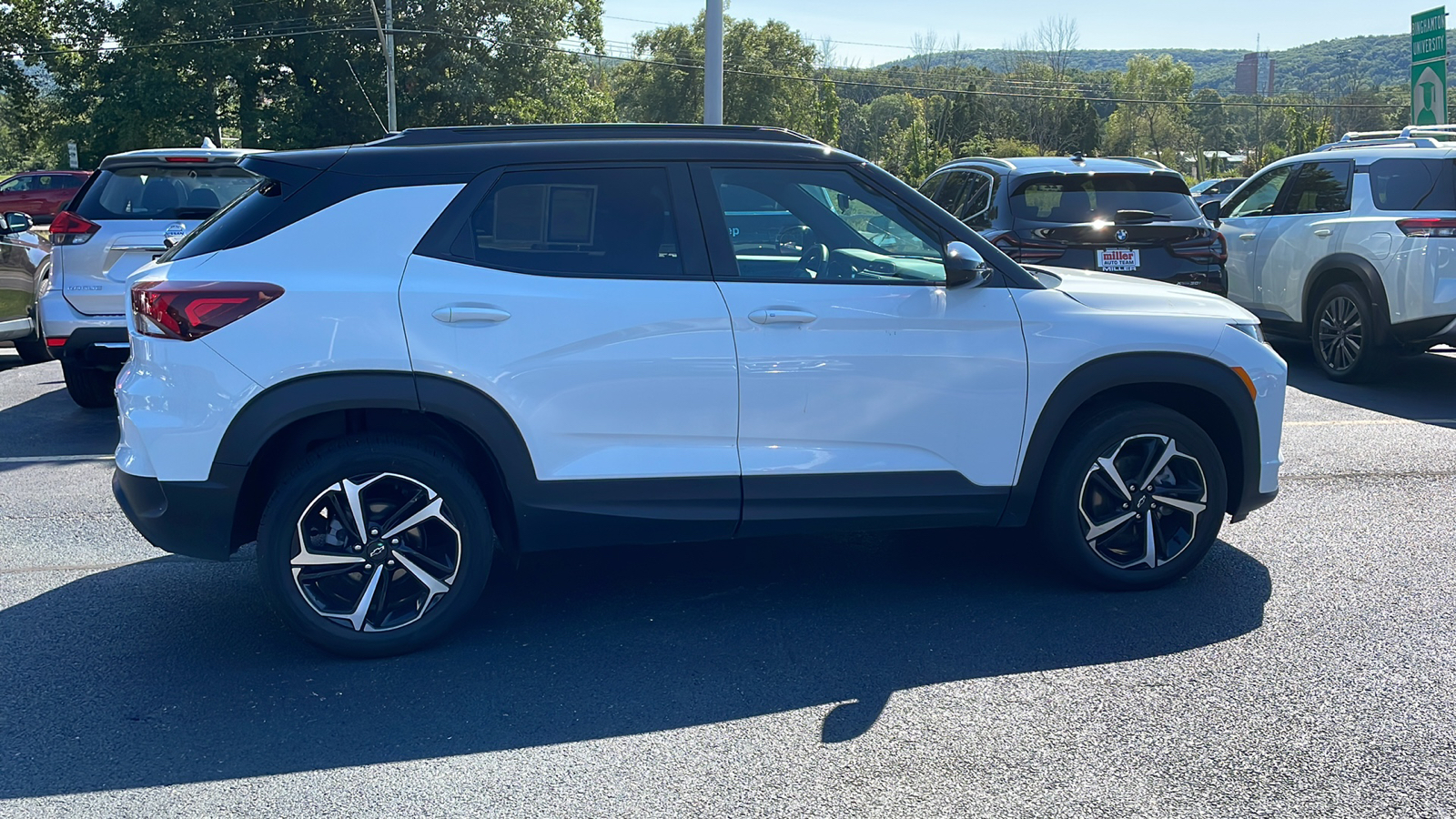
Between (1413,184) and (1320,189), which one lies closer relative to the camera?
(1413,184)

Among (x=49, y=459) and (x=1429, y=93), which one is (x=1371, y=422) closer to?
(x=49, y=459)

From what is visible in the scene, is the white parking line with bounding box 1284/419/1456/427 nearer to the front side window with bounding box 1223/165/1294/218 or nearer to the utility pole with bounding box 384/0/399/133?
the front side window with bounding box 1223/165/1294/218

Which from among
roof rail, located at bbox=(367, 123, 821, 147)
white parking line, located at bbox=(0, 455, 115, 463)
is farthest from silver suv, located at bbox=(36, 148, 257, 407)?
roof rail, located at bbox=(367, 123, 821, 147)

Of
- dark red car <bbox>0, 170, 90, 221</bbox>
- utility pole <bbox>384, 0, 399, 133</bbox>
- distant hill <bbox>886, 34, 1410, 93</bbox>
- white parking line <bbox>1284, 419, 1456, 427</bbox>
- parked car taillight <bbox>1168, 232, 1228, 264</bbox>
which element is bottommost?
white parking line <bbox>1284, 419, 1456, 427</bbox>

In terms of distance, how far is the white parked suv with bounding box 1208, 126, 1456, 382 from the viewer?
28.6ft

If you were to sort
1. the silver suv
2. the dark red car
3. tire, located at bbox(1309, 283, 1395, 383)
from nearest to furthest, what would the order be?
the silver suv < tire, located at bbox(1309, 283, 1395, 383) < the dark red car

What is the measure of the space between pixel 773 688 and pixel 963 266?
161cm

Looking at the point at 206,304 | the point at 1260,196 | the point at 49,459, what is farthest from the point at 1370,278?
the point at 49,459

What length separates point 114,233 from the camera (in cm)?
801


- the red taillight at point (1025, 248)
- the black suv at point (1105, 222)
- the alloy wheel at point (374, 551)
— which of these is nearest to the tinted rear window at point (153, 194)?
the alloy wheel at point (374, 551)

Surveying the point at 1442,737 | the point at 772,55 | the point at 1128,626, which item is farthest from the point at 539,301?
the point at 772,55

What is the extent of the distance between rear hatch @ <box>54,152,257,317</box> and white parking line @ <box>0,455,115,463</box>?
117 cm

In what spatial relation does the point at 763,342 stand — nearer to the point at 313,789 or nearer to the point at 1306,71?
the point at 313,789

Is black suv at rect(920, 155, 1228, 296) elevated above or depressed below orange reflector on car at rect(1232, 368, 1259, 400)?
above
